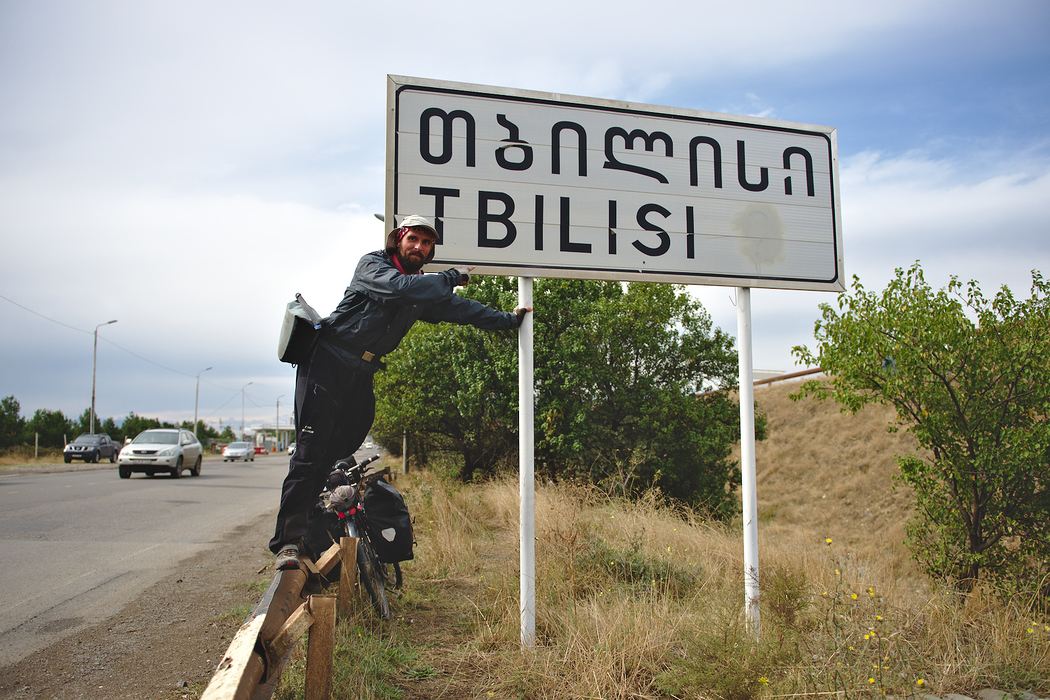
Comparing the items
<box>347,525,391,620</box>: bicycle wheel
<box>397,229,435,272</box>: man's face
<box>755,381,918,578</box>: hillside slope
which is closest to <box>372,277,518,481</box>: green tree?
<box>755,381,918,578</box>: hillside slope

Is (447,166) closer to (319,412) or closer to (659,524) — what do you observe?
(319,412)

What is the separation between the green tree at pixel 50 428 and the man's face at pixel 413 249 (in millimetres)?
43280

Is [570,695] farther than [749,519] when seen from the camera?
No

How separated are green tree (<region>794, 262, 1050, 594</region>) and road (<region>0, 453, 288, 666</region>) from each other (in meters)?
6.60

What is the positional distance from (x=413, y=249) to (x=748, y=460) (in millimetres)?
2335

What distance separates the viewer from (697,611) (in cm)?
366

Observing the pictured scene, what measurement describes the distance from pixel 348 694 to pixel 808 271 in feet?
11.9

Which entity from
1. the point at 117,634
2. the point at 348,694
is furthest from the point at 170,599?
the point at 348,694

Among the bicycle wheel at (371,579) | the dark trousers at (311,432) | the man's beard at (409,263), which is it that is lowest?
the bicycle wheel at (371,579)

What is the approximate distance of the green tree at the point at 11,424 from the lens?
120ft

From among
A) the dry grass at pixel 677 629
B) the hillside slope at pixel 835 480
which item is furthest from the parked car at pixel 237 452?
the dry grass at pixel 677 629

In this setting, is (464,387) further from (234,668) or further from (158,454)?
(234,668)

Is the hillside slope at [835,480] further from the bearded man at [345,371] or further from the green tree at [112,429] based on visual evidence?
the green tree at [112,429]

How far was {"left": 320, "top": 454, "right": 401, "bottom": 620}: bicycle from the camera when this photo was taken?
3.98 metres
